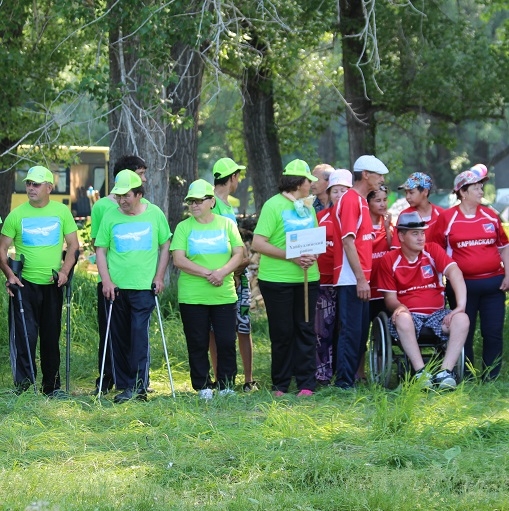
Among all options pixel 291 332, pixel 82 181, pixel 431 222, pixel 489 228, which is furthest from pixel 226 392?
pixel 82 181

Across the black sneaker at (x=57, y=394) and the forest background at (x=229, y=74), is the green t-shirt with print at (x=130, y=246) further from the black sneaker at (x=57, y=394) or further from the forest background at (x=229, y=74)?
the forest background at (x=229, y=74)

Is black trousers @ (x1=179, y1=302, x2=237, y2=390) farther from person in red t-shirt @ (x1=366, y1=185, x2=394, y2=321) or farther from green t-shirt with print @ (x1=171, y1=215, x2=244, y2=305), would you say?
person in red t-shirt @ (x1=366, y1=185, x2=394, y2=321)

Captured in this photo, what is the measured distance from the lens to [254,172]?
18297 millimetres

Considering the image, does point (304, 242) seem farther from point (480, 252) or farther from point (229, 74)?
point (229, 74)

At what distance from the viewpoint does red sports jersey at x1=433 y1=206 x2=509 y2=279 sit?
8.97 metres

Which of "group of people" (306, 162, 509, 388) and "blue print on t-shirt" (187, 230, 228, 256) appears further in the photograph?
"group of people" (306, 162, 509, 388)

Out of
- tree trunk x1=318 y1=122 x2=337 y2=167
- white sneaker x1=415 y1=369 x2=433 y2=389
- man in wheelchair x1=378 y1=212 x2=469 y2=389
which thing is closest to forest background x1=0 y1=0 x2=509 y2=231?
man in wheelchair x1=378 y1=212 x2=469 y2=389

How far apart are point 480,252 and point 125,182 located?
9.69ft

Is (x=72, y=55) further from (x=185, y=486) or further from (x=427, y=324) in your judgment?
(x=185, y=486)

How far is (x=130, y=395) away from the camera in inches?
321

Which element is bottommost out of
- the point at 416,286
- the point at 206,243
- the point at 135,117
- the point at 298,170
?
the point at 416,286

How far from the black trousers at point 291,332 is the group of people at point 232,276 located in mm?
11

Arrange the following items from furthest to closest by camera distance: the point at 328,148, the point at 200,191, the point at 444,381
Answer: the point at 328,148, the point at 200,191, the point at 444,381

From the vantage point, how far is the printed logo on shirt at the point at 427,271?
8.72m
